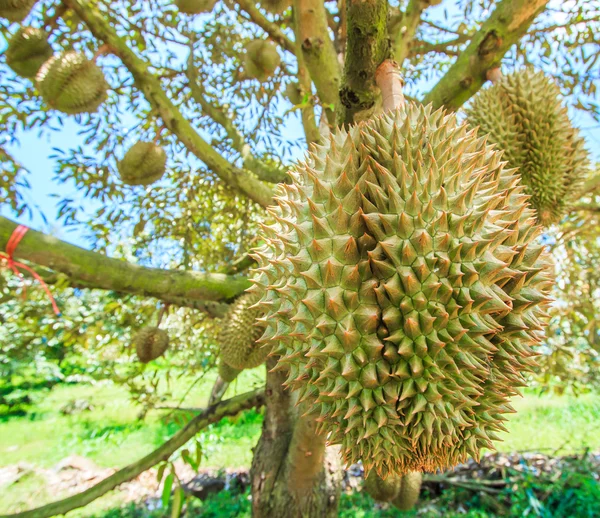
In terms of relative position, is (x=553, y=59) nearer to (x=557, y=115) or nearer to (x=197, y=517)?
(x=557, y=115)

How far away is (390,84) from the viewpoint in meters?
1.22

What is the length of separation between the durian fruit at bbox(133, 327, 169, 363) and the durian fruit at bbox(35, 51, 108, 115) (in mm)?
1606

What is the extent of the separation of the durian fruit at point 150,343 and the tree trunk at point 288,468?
0.89m

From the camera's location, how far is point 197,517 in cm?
389

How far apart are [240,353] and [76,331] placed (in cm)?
174

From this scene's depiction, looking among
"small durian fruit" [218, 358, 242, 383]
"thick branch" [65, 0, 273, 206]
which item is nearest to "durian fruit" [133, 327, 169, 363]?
"small durian fruit" [218, 358, 242, 383]

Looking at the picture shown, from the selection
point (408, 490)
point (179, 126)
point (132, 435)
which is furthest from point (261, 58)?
point (132, 435)

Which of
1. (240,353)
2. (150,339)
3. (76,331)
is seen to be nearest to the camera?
(240,353)

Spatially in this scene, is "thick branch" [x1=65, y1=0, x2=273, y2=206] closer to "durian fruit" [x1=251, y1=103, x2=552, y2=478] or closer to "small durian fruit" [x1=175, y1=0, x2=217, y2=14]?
"small durian fruit" [x1=175, y1=0, x2=217, y2=14]

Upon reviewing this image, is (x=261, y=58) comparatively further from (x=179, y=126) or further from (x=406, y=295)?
(x=406, y=295)

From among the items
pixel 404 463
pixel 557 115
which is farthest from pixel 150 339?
pixel 557 115

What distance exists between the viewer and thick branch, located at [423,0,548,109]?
1.67 meters

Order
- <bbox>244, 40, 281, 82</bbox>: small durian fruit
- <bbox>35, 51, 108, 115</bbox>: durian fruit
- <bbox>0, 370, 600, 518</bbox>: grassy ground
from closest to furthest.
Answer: <bbox>35, 51, 108, 115</bbox>: durian fruit → <bbox>244, 40, 281, 82</bbox>: small durian fruit → <bbox>0, 370, 600, 518</bbox>: grassy ground

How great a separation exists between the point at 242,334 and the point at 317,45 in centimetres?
146
